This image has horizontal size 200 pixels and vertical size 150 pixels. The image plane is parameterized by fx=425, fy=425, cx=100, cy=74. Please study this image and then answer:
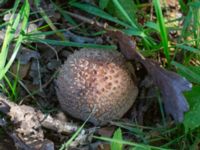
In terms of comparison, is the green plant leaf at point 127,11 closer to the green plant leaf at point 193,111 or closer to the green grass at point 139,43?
the green grass at point 139,43

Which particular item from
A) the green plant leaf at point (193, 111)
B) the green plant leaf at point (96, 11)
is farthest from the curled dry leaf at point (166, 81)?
the green plant leaf at point (96, 11)

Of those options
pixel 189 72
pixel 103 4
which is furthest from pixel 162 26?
pixel 103 4

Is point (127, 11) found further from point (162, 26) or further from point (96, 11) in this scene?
point (162, 26)

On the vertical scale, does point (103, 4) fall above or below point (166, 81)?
above

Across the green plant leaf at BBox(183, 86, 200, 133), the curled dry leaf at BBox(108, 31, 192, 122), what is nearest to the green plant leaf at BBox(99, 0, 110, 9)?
the curled dry leaf at BBox(108, 31, 192, 122)

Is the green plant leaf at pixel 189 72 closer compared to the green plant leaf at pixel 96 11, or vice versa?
the green plant leaf at pixel 189 72
